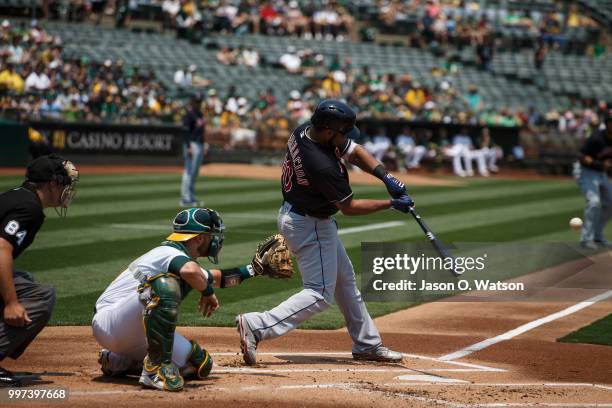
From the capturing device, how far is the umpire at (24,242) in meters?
5.72

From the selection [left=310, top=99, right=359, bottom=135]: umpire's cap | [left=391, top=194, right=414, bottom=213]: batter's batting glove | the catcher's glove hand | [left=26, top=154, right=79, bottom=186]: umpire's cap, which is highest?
[left=310, top=99, right=359, bottom=135]: umpire's cap

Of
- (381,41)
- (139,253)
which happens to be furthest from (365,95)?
(139,253)

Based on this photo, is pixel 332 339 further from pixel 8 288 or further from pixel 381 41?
pixel 381 41

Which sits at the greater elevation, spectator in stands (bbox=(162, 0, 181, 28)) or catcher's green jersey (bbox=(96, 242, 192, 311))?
catcher's green jersey (bbox=(96, 242, 192, 311))

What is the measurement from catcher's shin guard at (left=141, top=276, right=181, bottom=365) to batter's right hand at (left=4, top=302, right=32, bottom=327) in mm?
706

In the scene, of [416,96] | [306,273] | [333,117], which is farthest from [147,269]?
[416,96]

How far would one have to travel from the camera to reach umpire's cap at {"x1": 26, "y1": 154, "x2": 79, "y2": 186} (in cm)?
602

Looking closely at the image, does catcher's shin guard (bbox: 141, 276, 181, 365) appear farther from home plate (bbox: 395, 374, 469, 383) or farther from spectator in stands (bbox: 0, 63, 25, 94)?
spectator in stands (bbox: 0, 63, 25, 94)

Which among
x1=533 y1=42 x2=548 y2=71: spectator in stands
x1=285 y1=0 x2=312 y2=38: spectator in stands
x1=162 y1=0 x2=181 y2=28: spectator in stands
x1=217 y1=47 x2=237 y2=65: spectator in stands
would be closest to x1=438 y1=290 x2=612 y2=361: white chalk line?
x1=217 y1=47 x2=237 y2=65: spectator in stands

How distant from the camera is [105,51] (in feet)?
101

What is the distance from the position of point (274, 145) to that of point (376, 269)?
2046 cm

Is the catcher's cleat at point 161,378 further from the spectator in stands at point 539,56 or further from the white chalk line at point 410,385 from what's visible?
the spectator in stands at point 539,56

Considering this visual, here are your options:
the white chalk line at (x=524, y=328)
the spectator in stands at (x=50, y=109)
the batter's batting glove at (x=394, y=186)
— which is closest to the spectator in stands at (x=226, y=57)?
the spectator in stands at (x=50, y=109)

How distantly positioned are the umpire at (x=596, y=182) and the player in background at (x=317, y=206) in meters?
7.39
